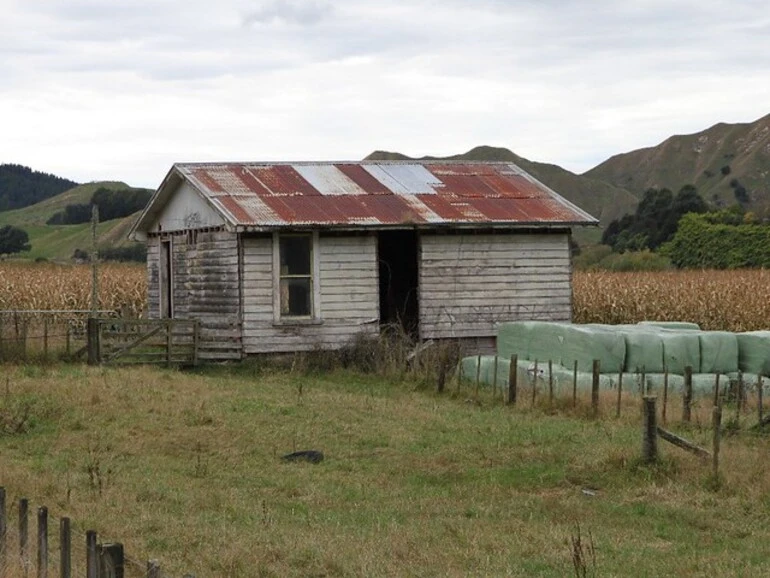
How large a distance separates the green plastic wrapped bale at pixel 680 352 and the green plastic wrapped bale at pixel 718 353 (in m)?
0.12

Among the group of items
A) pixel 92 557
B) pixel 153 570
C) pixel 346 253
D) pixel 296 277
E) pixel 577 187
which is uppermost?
pixel 577 187

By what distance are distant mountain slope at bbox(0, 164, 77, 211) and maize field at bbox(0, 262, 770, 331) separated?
135953mm

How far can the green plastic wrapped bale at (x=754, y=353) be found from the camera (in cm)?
2172

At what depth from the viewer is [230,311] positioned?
84.4 ft

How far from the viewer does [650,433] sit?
14203mm

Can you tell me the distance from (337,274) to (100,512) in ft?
46.4

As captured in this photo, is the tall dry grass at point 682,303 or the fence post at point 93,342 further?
the tall dry grass at point 682,303

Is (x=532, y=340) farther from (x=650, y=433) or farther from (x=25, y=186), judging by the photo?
(x=25, y=186)

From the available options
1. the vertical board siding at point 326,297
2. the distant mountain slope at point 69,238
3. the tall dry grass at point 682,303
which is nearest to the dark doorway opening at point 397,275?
the vertical board siding at point 326,297

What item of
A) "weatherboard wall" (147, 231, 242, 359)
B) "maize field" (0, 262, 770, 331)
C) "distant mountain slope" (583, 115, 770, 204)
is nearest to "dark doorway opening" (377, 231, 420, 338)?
"weatherboard wall" (147, 231, 242, 359)

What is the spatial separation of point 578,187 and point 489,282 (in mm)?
111618

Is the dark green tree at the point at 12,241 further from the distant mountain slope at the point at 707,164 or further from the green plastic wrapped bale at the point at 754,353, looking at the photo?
the green plastic wrapped bale at the point at 754,353

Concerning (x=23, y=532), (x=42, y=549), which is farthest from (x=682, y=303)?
(x=42, y=549)

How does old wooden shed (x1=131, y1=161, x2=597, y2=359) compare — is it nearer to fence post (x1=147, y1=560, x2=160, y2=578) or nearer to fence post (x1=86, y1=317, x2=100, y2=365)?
fence post (x1=86, y1=317, x2=100, y2=365)
